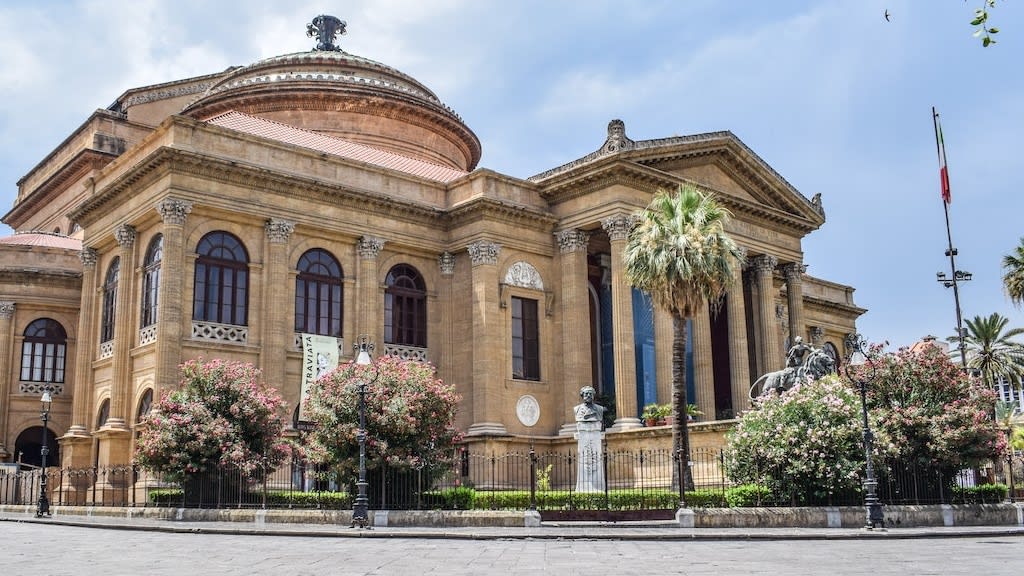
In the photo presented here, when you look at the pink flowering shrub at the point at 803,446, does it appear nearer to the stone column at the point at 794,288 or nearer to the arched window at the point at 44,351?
the stone column at the point at 794,288

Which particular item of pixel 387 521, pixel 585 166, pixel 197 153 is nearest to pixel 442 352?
pixel 585 166

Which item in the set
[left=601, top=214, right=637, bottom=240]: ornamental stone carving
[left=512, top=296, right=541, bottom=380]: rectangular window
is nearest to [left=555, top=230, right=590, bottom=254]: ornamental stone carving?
[left=601, top=214, right=637, bottom=240]: ornamental stone carving

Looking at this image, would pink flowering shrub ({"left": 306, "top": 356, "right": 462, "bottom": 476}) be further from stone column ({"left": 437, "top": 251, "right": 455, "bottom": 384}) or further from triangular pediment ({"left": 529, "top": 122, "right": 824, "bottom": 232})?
triangular pediment ({"left": 529, "top": 122, "right": 824, "bottom": 232})

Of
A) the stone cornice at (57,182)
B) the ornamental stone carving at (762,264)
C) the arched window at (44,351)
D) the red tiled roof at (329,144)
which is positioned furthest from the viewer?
the stone cornice at (57,182)

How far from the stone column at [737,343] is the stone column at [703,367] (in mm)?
1643

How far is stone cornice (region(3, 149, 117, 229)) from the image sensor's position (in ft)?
149

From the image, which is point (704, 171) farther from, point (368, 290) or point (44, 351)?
point (44, 351)

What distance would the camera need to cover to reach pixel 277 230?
34.9m

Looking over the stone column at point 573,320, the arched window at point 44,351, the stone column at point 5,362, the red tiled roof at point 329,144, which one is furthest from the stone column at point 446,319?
the stone column at point 5,362

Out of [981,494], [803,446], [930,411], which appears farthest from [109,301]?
[981,494]

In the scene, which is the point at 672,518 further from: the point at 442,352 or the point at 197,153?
the point at 197,153

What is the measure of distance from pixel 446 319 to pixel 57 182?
832 inches

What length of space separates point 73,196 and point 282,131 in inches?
503

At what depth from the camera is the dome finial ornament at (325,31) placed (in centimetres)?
5447
